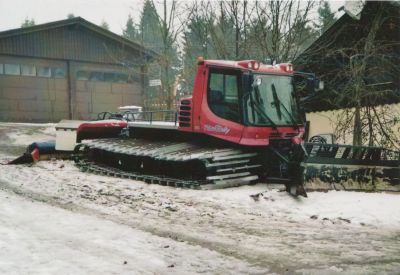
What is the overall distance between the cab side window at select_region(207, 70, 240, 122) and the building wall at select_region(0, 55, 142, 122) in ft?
59.1

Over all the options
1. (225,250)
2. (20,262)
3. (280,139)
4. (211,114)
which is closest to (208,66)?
(211,114)

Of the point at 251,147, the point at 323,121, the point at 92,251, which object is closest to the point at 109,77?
the point at 323,121

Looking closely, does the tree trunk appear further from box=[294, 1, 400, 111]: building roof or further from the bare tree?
the bare tree

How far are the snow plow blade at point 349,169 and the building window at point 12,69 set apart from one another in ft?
64.9

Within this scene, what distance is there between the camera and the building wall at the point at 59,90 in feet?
81.2

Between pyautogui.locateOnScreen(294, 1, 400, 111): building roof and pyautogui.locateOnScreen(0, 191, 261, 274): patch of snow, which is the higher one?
pyautogui.locateOnScreen(294, 1, 400, 111): building roof

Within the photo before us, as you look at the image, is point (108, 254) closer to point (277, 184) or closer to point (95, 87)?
point (277, 184)

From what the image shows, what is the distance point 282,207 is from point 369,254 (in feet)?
8.25

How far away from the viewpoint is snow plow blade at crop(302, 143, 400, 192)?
9062 mm

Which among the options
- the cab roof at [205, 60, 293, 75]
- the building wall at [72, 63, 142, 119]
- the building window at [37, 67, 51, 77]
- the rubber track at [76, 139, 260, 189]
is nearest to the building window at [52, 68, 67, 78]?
the building window at [37, 67, 51, 77]

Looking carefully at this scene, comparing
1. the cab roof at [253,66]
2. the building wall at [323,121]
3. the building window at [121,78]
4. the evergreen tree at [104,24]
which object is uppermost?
the evergreen tree at [104,24]

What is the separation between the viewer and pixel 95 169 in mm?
11156

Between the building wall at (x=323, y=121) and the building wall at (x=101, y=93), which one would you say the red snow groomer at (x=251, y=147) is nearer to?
the building wall at (x=323, y=121)

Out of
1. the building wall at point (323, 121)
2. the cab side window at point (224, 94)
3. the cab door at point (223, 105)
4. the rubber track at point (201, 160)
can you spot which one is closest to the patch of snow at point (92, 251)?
the rubber track at point (201, 160)
